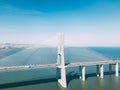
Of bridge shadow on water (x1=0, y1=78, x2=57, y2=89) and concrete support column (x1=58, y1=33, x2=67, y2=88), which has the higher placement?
concrete support column (x1=58, y1=33, x2=67, y2=88)

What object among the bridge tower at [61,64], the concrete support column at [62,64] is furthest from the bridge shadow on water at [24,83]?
the concrete support column at [62,64]

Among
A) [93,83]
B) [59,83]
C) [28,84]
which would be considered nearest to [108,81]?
[93,83]

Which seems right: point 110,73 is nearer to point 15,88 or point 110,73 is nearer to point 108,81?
point 108,81

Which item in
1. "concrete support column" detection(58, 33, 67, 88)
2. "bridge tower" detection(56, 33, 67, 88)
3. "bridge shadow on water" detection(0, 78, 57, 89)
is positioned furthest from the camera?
"bridge tower" detection(56, 33, 67, 88)

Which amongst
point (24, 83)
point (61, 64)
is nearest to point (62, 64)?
point (61, 64)

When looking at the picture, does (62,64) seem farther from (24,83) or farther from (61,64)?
(24,83)

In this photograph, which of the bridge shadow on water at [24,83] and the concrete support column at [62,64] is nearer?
the bridge shadow on water at [24,83]

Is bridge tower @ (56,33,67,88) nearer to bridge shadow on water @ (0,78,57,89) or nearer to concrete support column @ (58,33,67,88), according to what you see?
concrete support column @ (58,33,67,88)

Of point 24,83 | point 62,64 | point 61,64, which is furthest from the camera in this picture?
point 61,64

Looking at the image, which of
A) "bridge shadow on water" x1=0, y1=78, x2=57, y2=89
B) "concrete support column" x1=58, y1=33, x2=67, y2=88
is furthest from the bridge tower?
"bridge shadow on water" x1=0, y1=78, x2=57, y2=89

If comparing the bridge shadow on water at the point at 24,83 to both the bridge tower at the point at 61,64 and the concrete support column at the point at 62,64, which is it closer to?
the bridge tower at the point at 61,64

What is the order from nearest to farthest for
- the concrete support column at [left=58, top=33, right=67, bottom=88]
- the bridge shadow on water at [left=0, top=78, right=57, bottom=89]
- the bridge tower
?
the bridge shadow on water at [left=0, top=78, right=57, bottom=89] → the concrete support column at [left=58, top=33, right=67, bottom=88] → the bridge tower

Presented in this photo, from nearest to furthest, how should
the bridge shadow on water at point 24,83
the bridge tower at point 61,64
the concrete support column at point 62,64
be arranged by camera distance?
the bridge shadow on water at point 24,83 → the concrete support column at point 62,64 → the bridge tower at point 61,64
